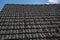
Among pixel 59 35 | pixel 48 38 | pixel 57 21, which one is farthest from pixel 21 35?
pixel 57 21

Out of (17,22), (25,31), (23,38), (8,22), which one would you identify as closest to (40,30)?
(25,31)

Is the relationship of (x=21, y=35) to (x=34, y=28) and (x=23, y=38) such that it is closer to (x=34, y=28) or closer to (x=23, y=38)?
(x=23, y=38)

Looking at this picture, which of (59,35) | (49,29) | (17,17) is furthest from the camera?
(17,17)

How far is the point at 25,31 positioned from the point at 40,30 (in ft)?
16.6

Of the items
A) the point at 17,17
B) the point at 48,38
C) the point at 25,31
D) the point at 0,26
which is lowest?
the point at 48,38

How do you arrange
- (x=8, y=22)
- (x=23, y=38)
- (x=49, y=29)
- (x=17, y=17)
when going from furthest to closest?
1. (x=17, y=17)
2. (x=8, y=22)
3. (x=49, y=29)
4. (x=23, y=38)

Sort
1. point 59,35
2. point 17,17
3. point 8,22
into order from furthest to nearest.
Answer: point 17,17
point 8,22
point 59,35

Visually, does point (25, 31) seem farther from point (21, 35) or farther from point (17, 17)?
point (17, 17)

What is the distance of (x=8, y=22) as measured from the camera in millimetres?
37656

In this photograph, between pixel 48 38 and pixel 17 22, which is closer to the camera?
pixel 48 38

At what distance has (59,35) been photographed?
32062mm

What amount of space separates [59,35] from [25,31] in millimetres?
10885

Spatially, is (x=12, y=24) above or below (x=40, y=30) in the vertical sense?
above

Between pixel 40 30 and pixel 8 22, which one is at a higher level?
pixel 8 22
